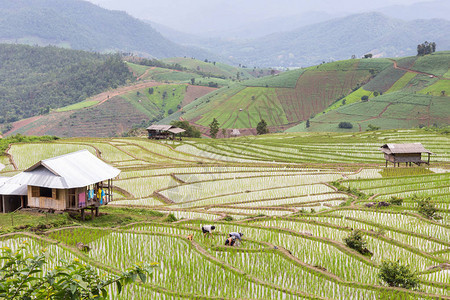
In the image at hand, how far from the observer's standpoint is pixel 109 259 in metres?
14.5

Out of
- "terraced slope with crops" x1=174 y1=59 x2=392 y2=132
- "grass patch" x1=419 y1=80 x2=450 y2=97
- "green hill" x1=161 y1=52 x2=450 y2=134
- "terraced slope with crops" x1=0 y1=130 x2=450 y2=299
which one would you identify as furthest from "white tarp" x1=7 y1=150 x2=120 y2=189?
Answer: "grass patch" x1=419 y1=80 x2=450 y2=97

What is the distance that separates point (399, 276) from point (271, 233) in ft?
22.8

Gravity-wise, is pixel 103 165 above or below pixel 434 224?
above

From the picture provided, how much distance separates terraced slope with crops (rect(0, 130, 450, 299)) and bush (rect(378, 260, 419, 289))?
440 millimetres

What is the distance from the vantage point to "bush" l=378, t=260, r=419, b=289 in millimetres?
12653

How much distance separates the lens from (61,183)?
17938 millimetres

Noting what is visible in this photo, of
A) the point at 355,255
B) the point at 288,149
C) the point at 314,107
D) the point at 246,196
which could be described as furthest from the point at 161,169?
the point at 314,107

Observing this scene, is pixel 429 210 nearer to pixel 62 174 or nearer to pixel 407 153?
pixel 62 174

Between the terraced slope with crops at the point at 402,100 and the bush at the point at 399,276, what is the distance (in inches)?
3743

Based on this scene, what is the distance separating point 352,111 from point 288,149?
Result: 72693 mm

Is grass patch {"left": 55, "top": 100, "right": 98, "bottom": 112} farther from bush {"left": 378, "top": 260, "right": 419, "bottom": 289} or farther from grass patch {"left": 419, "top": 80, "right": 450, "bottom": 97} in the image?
bush {"left": 378, "top": 260, "right": 419, "bottom": 289}

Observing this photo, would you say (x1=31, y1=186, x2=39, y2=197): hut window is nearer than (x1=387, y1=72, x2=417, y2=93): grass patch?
Yes

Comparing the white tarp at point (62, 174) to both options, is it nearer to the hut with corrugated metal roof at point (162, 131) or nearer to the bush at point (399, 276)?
the bush at point (399, 276)

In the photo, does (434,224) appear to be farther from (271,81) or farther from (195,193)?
(271,81)
